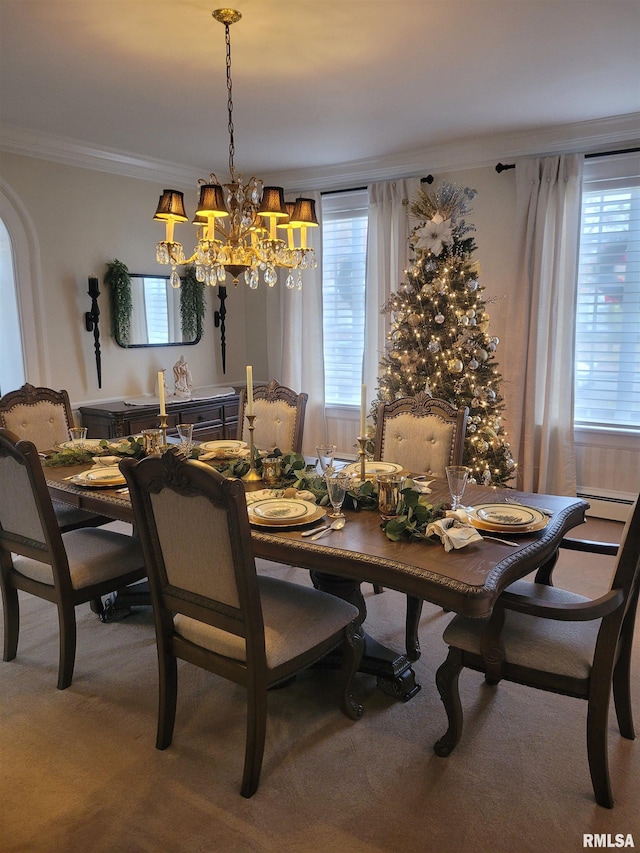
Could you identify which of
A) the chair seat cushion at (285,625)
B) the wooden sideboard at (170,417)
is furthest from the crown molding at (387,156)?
the chair seat cushion at (285,625)

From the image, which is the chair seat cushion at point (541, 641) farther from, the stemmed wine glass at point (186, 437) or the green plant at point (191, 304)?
the green plant at point (191, 304)

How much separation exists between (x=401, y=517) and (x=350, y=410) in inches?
143

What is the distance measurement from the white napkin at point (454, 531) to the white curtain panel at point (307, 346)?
373cm

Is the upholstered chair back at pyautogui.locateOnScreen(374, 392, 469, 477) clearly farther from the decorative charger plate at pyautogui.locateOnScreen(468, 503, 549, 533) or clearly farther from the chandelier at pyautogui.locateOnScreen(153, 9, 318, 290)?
the chandelier at pyautogui.locateOnScreen(153, 9, 318, 290)

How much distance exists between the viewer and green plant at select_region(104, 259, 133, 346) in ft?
15.6

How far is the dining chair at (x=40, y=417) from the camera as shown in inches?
130

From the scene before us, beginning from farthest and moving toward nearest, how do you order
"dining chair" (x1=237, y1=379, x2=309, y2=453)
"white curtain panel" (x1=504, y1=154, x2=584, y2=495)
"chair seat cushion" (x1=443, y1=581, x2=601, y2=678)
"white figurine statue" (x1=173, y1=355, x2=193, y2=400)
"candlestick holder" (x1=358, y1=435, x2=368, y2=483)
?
"white figurine statue" (x1=173, y1=355, x2=193, y2=400)
"white curtain panel" (x1=504, y1=154, x2=584, y2=495)
"dining chair" (x1=237, y1=379, x2=309, y2=453)
"candlestick holder" (x1=358, y1=435, x2=368, y2=483)
"chair seat cushion" (x1=443, y1=581, x2=601, y2=678)

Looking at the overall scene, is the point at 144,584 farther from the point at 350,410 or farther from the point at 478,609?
the point at 350,410

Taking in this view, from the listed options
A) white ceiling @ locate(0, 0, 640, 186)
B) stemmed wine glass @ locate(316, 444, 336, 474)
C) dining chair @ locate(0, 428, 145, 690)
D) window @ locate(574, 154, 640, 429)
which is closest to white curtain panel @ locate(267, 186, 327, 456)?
white ceiling @ locate(0, 0, 640, 186)

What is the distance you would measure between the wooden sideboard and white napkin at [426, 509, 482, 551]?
9.14 feet

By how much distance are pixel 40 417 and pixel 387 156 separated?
10.9 ft

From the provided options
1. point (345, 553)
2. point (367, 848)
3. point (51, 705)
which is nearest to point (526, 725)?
point (367, 848)

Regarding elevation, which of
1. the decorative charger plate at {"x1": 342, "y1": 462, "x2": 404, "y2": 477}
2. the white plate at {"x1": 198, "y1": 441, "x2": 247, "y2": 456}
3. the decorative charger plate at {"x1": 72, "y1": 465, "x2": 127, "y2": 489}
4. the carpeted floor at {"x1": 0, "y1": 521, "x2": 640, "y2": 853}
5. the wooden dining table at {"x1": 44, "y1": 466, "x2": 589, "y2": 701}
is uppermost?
the white plate at {"x1": 198, "y1": 441, "x2": 247, "y2": 456}

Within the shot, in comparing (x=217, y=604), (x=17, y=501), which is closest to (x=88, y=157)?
(x=17, y=501)
